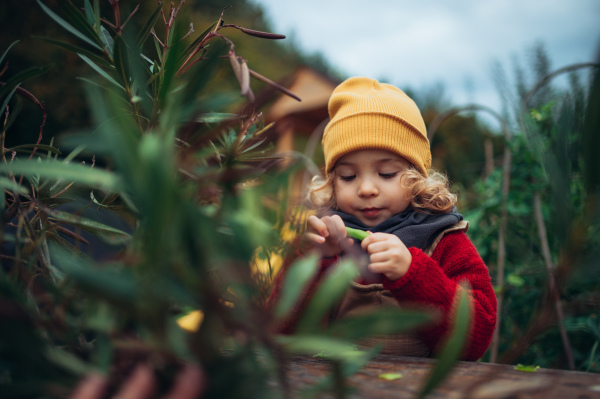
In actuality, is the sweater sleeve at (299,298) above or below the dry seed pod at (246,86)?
below

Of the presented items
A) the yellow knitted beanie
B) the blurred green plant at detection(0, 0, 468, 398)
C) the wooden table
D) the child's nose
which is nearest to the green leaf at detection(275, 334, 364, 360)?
the blurred green plant at detection(0, 0, 468, 398)

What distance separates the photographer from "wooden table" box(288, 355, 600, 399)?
15.9 inches

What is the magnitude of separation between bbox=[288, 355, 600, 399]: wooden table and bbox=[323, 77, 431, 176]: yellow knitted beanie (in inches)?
32.1

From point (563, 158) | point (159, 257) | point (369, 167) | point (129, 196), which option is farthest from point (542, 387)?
point (369, 167)

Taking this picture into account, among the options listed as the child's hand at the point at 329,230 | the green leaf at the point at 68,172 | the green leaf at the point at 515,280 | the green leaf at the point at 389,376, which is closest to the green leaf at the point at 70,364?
the green leaf at the point at 68,172

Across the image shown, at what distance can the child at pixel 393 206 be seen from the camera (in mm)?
1104

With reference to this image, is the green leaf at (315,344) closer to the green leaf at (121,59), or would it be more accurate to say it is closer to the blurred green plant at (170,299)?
the blurred green plant at (170,299)

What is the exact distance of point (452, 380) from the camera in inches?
22.6

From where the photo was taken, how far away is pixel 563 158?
16.8 inches

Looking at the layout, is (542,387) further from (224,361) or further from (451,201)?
(451,201)

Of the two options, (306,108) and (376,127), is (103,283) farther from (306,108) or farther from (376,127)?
(306,108)

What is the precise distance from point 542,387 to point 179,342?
30 centimetres

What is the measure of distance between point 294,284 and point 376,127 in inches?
44.5

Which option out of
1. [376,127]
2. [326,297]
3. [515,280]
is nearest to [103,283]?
[326,297]
